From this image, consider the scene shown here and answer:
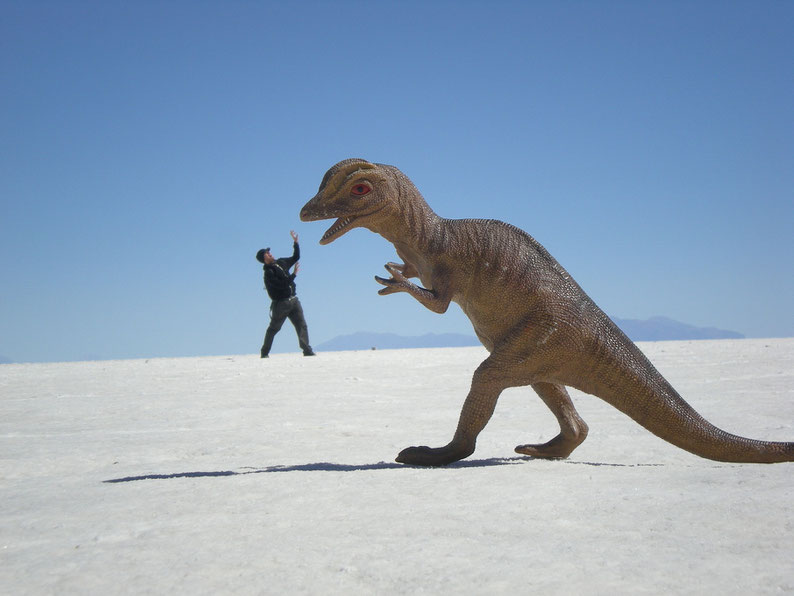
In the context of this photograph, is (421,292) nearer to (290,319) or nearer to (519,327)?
(519,327)

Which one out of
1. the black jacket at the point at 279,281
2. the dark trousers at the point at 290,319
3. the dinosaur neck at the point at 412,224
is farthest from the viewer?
the black jacket at the point at 279,281

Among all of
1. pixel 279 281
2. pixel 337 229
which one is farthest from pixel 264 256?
pixel 337 229

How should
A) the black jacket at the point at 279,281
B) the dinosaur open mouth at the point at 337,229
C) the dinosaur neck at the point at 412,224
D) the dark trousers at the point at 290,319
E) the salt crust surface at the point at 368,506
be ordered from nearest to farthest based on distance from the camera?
the salt crust surface at the point at 368,506 < the dinosaur neck at the point at 412,224 < the dinosaur open mouth at the point at 337,229 < the dark trousers at the point at 290,319 < the black jacket at the point at 279,281

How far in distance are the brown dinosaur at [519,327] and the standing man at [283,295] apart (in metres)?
10.1

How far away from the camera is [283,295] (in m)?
14.8

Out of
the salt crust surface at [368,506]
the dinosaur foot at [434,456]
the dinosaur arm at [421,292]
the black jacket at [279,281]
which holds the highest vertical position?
the black jacket at [279,281]

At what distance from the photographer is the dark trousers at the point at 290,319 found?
14422 millimetres

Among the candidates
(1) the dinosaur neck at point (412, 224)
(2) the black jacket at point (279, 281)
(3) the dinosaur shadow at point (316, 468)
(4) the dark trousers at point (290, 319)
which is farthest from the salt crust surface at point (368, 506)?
(2) the black jacket at point (279, 281)

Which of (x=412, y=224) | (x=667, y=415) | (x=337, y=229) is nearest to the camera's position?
(x=667, y=415)

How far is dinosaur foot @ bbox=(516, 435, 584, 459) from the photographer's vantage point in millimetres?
4855

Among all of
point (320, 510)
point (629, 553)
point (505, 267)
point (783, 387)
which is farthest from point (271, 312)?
point (629, 553)

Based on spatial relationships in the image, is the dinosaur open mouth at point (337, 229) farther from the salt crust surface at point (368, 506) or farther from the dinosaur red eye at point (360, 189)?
A: the salt crust surface at point (368, 506)

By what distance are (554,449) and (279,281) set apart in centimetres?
1054

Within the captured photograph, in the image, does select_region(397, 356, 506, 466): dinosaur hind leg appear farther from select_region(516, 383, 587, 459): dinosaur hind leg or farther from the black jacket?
the black jacket
